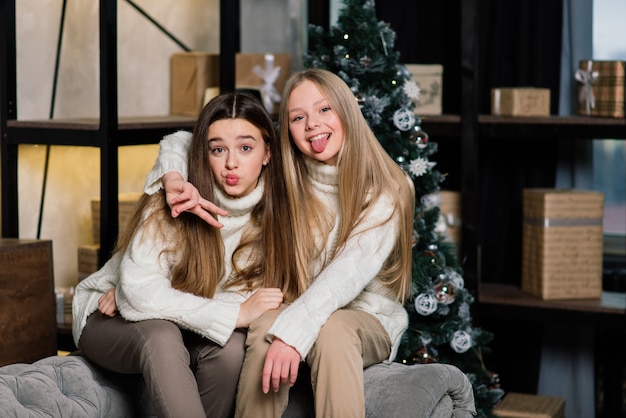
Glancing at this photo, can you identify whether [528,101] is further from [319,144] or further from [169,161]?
[169,161]

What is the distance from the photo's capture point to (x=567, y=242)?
365 centimetres

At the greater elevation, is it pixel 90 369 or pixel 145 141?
pixel 145 141

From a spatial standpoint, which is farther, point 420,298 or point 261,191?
point 420,298

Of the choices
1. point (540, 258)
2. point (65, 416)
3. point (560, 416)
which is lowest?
point (560, 416)

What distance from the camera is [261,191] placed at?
2.66 m

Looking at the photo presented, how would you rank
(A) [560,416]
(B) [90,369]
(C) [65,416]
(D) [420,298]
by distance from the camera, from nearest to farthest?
(C) [65,416] < (B) [90,369] < (D) [420,298] < (A) [560,416]

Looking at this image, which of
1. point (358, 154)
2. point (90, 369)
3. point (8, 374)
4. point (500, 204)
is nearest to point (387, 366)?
point (358, 154)

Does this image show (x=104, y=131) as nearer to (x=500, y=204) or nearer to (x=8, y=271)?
(x=8, y=271)

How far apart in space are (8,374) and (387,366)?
0.93m

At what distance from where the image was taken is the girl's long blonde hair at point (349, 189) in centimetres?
259

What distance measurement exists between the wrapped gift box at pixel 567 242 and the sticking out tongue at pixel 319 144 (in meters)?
1.31

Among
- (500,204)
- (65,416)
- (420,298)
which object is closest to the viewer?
(65,416)

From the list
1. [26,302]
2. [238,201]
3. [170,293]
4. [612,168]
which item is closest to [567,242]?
[612,168]

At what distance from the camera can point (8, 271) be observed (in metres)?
2.93
